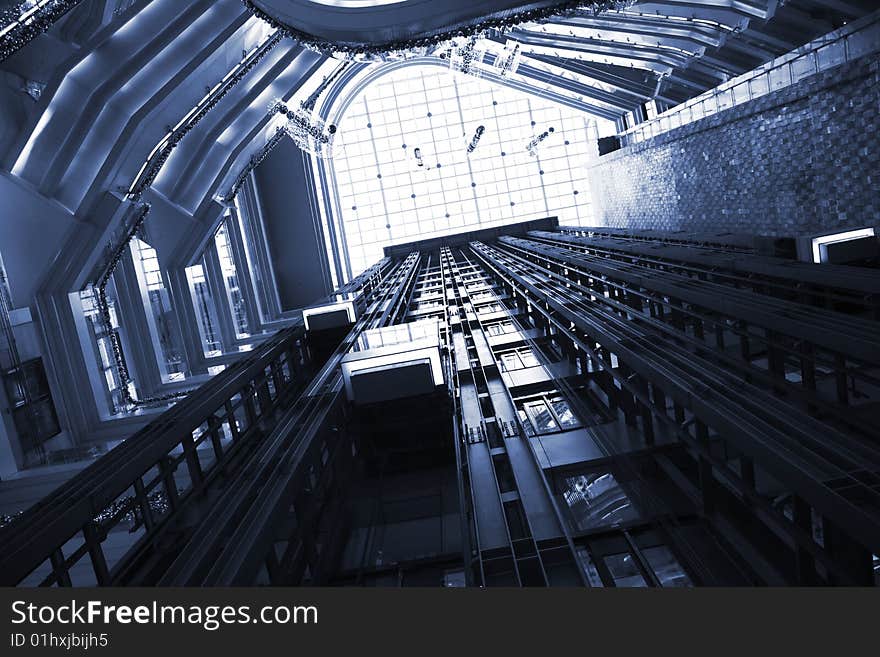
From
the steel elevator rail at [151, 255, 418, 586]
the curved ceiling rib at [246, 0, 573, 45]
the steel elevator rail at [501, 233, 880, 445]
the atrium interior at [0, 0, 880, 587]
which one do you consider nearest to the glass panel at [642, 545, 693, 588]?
the atrium interior at [0, 0, 880, 587]

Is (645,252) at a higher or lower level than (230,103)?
lower

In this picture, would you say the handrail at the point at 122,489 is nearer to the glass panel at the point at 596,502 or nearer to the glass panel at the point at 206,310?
the glass panel at the point at 596,502

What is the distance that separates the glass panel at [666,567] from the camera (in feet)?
14.3

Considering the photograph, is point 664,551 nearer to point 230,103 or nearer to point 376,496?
point 376,496

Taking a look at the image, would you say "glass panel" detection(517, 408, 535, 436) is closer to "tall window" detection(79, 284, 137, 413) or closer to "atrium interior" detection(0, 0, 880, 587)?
"atrium interior" detection(0, 0, 880, 587)

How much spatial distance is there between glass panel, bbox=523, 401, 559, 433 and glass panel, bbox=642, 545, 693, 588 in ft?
8.14

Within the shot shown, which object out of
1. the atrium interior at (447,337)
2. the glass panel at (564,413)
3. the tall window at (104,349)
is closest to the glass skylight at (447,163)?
the atrium interior at (447,337)

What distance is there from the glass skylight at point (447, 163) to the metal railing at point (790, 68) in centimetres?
2224

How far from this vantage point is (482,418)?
273 inches

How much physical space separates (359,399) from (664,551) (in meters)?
3.87

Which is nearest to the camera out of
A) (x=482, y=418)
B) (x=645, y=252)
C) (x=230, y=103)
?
(x=482, y=418)

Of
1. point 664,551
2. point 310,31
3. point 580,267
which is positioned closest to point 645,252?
point 580,267

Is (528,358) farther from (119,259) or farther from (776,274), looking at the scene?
(119,259)

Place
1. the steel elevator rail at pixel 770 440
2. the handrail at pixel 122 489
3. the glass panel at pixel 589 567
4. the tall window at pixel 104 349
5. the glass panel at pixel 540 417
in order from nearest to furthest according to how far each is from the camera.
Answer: the steel elevator rail at pixel 770 440
the glass panel at pixel 589 567
the handrail at pixel 122 489
the glass panel at pixel 540 417
the tall window at pixel 104 349
